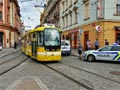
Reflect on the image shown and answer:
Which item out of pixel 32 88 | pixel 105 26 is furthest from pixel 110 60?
pixel 32 88

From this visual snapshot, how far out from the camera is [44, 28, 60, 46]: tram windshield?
18.7 meters

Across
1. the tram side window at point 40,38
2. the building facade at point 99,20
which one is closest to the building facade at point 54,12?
the building facade at point 99,20

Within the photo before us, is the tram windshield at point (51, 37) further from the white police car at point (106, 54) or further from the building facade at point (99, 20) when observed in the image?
the building facade at point (99, 20)

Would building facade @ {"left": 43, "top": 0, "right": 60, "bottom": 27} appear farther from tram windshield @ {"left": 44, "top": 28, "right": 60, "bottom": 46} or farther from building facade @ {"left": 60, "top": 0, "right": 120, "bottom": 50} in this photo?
tram windshield @ {"left": 44, "top": 28, "right": 60, "bottom": 46}

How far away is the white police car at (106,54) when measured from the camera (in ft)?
63.2

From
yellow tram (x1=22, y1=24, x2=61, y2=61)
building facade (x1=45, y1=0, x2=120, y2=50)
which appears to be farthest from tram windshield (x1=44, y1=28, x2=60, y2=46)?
building facade (x1=45, y1=0, x2=120, y2=50)

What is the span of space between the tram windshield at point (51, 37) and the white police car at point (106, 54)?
3359 mm

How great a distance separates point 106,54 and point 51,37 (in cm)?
457

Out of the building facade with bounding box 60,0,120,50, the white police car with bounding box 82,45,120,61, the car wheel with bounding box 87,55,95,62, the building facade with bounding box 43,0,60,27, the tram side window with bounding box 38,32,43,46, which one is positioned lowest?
the car wheel with bounding box 87,55,95,62

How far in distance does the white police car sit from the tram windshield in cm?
336

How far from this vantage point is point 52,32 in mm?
19125

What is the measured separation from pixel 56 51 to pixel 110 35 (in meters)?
11.7

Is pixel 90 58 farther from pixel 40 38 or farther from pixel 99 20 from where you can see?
pixel 99 20

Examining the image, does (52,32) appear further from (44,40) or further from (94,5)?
(94,5)
